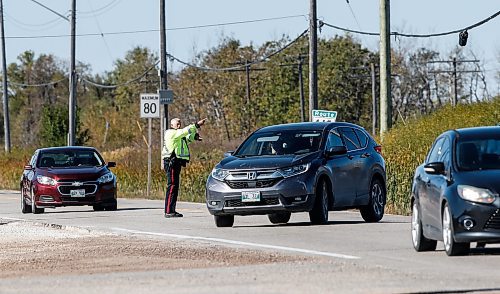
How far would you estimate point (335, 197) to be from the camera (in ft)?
77.9

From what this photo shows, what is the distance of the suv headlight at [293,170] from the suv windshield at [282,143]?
66 centimetres

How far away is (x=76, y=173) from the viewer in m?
32.2

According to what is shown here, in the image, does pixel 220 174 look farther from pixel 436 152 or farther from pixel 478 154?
pixel 478 154

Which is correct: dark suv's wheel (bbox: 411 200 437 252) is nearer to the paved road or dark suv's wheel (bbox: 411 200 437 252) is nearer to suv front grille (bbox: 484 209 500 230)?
the paved road

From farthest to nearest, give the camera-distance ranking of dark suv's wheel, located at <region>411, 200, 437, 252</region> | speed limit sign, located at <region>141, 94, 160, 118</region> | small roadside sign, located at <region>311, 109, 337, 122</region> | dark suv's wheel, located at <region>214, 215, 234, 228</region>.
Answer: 1. small roadside sign, located at <region>311, 109, 337, 122</region>
2. speed limit sign, located at <region>141, 94, 160, 118</region>
3. dark suv's wheel, located at <region>214, 215, 234, 228</region>
4. dark suv's wheel, located at <region>411, 200, 437, 252</region>

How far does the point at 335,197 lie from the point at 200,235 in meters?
3.05

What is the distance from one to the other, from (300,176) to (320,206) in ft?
2.57

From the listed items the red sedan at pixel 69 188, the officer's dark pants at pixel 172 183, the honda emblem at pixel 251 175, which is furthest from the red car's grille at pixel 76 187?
the honda emblem at pixel 251 175

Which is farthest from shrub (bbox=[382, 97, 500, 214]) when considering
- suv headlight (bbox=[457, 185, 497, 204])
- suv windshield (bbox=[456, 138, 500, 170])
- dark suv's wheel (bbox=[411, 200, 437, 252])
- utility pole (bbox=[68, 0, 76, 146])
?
utility pole (bbox=[68, 0, 76, 146])

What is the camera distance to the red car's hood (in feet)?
105

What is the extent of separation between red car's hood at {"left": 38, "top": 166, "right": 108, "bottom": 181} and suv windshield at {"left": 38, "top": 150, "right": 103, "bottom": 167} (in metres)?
0.64

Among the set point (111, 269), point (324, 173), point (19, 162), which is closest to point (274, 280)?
point (111, 269)

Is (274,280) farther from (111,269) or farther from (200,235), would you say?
(200,235)

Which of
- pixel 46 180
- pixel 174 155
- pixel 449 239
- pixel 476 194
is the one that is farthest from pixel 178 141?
pixel 476 194
